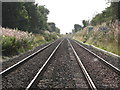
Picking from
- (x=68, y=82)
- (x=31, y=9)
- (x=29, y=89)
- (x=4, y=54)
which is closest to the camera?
(x=29, y=89)

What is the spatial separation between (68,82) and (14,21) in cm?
2144

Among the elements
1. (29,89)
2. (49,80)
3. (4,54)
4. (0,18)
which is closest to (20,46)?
(4,54)

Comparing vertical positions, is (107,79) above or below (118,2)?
below

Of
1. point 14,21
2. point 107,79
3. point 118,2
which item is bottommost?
point 107,79

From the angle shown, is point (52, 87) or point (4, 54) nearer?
point (52, 87)

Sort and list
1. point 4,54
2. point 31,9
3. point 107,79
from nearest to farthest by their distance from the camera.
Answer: point 107,79
point 4,54
point 31,9

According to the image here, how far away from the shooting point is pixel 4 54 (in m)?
12.7

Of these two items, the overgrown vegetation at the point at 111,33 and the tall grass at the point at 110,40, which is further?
the overgrown vegetation at the point at 111,33

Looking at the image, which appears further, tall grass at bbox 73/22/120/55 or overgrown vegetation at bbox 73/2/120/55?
overgrown vegetation at bbox 73/2/120/55

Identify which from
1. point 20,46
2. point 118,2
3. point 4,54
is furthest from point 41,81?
point 118,2

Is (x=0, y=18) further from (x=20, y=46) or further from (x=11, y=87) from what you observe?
(x=11, y=87)

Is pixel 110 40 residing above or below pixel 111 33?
below

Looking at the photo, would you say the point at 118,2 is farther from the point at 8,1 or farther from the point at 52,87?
the point at 52,87

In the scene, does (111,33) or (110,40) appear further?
(111,33)
